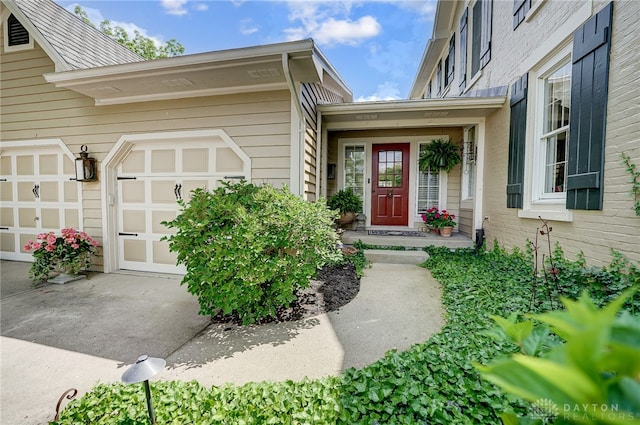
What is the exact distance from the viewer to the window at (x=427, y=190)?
21.4ft

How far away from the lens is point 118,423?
1.48 meters

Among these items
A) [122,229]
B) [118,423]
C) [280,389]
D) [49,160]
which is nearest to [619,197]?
[280,389]

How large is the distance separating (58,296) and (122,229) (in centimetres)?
138

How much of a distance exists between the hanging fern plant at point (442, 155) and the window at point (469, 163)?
0.53ft

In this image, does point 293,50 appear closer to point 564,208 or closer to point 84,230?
point 564,208

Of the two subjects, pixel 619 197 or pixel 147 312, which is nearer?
pixel 619 197

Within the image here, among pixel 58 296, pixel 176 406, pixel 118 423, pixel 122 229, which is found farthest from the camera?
pixel 122 229

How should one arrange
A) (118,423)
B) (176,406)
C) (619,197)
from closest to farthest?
(118,423) < (176,406) < (619,197)

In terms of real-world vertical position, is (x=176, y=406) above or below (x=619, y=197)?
below

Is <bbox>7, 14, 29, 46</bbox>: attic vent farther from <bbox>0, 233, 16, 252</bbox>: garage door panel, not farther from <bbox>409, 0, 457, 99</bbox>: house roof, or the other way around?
<bbox>409, 0, 457, 99</bbox>: house roof

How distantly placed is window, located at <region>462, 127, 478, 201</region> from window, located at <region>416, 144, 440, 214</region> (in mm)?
556

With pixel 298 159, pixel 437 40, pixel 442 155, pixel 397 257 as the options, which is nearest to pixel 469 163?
pixel 442 155

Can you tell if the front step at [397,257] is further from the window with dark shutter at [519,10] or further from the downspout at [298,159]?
the window with dark shutter at [519,10]

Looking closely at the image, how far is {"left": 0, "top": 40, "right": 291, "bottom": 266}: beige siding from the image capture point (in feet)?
13.0
